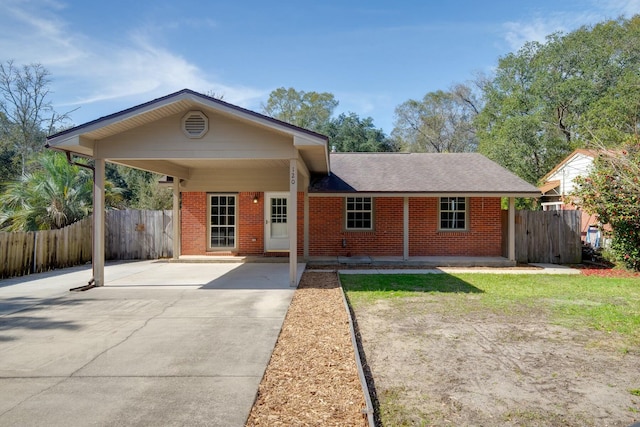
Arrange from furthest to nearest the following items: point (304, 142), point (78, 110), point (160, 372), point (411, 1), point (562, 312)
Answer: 1. point (78, 110)
2. point (411, 1)
3. point (304, 142)
4. point (562, 312)
5. point (160, 372)

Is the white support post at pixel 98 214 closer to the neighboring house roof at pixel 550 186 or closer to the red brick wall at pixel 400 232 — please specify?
the red brick wall at pixel 400 232

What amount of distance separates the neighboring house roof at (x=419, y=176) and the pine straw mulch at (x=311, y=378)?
7.38m

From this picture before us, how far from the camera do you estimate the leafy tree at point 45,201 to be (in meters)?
13.4

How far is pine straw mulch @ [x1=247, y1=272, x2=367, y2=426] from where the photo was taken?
348cm

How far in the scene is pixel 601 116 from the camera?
80.4 ft

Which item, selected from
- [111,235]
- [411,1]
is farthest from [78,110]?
[411,1]

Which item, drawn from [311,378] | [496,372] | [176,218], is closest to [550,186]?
[176,218]

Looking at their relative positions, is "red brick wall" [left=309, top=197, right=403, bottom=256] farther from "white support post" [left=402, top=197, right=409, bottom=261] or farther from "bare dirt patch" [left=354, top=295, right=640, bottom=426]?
"bare dirt patch" [left=354, top=295, right=640, bottom=426]

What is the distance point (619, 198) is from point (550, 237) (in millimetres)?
2763

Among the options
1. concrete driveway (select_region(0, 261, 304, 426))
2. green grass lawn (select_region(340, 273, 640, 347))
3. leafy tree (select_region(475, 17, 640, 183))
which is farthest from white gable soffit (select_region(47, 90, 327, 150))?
leafy tree (select_region(475, 17, 640, 183))

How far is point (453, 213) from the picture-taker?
1434cm

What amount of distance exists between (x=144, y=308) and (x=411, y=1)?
14.6m

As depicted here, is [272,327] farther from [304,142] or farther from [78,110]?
[78,110]

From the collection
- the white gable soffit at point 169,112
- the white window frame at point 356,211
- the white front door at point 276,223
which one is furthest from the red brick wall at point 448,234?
the white gable soffit at point 169,112
